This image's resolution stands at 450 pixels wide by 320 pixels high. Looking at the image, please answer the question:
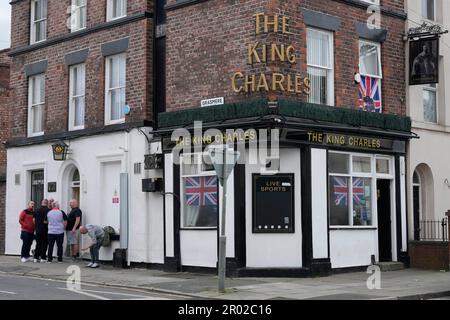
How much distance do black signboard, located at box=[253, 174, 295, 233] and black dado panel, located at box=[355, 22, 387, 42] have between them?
4.75 m

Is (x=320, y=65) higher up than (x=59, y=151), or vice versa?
(x=320, y=65)

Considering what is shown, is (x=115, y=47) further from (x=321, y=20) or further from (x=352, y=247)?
(x=352, y=247)

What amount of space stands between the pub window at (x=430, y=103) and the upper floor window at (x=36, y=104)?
1233 centimetres

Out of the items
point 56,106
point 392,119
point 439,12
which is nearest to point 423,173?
point 392,119

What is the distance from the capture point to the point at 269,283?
16.7 meters

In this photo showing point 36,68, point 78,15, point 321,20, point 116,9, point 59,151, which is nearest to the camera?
point 321,20

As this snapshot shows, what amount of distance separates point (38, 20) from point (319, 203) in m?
12.4

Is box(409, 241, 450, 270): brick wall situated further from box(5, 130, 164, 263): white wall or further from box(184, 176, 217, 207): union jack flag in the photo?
box(5, 130, 164, 263): white wall

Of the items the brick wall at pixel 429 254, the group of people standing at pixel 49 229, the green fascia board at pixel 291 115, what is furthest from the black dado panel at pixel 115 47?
the brick wall at pixel 429 254

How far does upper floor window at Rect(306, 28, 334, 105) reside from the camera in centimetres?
1894

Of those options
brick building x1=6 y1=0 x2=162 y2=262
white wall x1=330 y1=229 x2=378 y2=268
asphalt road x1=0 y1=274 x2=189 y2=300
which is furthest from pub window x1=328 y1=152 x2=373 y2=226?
asphalt road x1=0 y1=274 x2=189 y2=300

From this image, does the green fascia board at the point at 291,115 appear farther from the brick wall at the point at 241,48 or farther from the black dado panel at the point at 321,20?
the black dado panel at the point at 321,20

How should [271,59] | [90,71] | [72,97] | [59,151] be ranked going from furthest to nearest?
1. [72,97]
2. [59,151]
3. [90,71]
4. [271,59]

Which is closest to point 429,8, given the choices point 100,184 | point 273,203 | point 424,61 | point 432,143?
point 424,61
